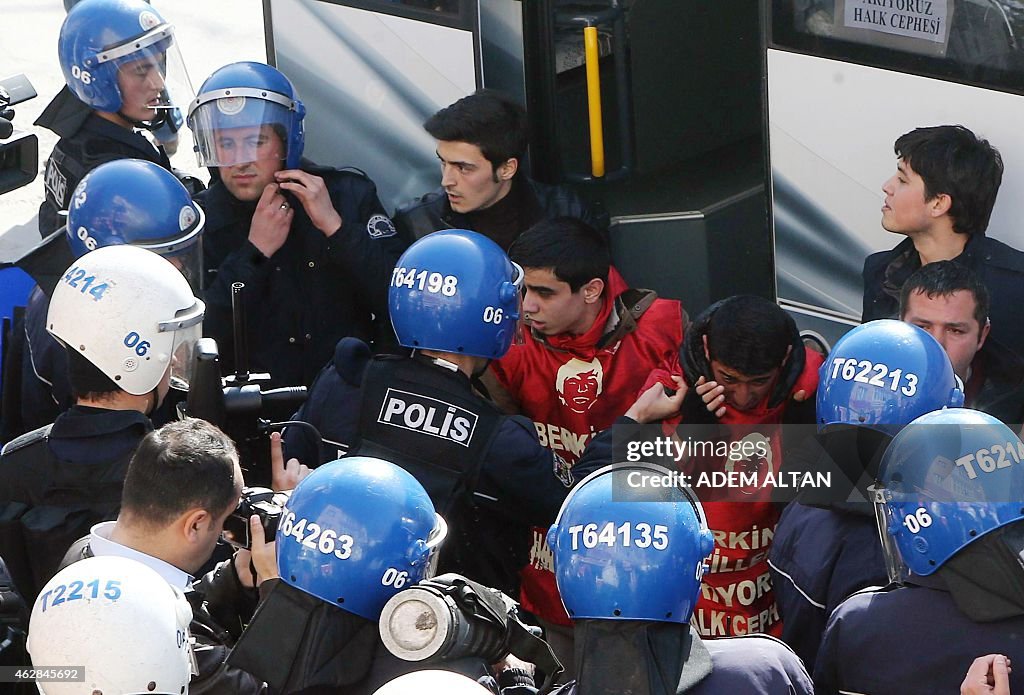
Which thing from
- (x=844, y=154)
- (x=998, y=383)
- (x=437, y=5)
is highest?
(x=437, y=5)

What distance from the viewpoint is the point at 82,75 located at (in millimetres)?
5789

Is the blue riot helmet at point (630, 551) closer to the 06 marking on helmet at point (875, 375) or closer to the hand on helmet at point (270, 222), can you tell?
the 06 marking on helmet at point (875, 375)

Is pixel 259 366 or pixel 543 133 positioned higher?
pixel 543 133

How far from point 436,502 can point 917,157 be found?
1.97 m

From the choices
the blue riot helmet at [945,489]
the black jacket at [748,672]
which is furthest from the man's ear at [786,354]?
the black jacket at [748,672]

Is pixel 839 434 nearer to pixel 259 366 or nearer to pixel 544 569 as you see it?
pixel 544 569

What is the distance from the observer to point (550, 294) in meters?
4.51

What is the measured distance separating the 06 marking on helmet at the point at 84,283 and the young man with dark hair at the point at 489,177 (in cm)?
170

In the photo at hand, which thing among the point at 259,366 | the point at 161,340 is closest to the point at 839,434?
the point at 161,340

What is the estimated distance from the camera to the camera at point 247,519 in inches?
133

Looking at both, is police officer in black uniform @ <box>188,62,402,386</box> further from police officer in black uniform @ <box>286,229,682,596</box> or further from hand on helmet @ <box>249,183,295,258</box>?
police officer in black uniform @ <box>286,229,682,596</box>

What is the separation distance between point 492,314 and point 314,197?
1.56m

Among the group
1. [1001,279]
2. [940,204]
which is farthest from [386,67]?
[1001,279]

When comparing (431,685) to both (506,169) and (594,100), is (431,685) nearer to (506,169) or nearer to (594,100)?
(506,169)
